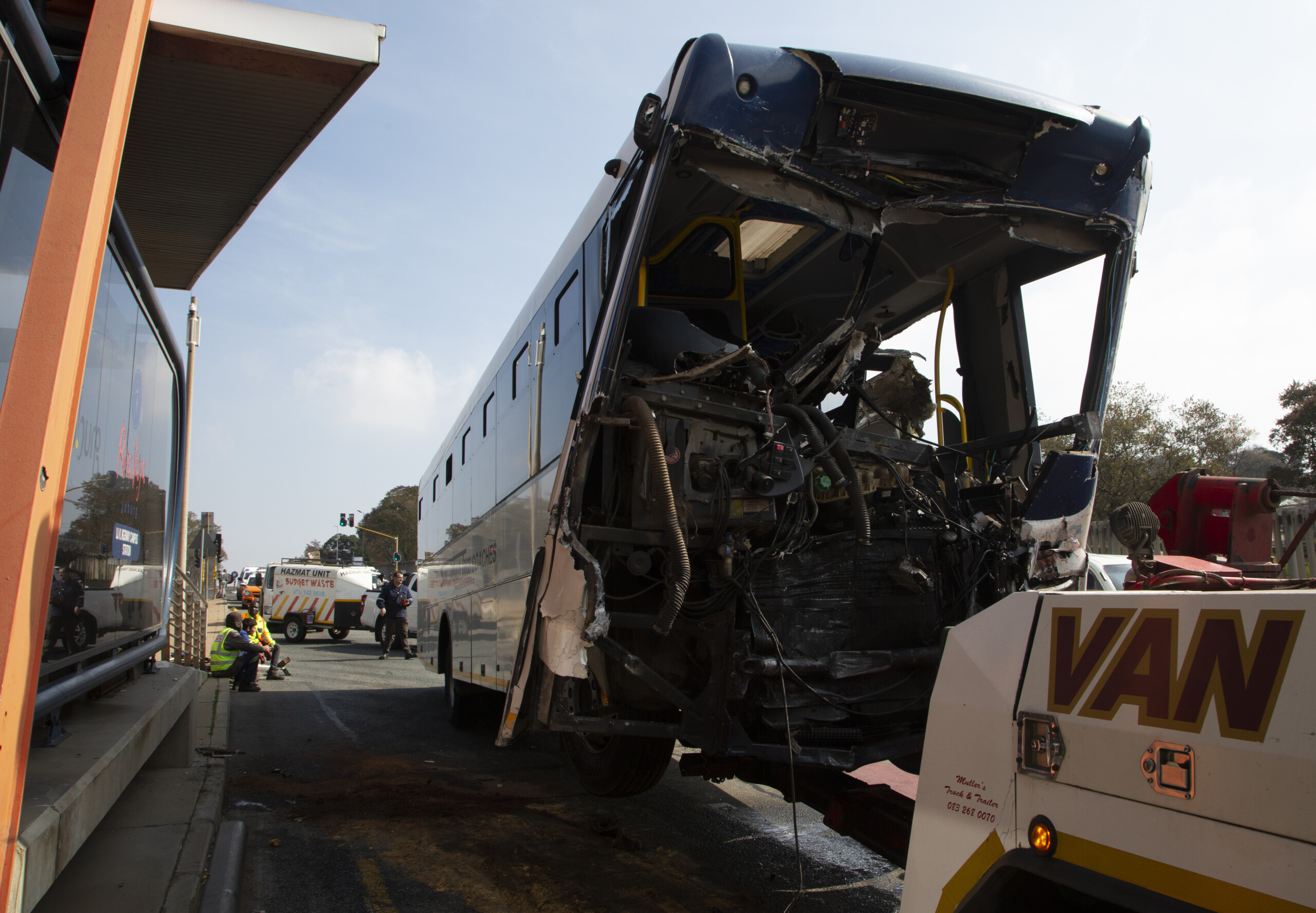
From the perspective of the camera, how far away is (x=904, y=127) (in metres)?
4.02

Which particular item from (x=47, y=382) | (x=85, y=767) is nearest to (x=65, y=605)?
(x=85, y=767)

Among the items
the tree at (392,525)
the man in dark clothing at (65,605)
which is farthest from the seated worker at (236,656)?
the tree at (392,525)

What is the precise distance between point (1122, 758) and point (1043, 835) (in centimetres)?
28

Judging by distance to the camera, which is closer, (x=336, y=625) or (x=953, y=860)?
(x=953, y=860)

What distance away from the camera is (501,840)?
533 cm

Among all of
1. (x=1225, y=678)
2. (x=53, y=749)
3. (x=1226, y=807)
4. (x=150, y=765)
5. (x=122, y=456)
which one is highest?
(x=122, y=456)

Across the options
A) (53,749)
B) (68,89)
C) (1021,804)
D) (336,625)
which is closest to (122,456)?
(53,749)

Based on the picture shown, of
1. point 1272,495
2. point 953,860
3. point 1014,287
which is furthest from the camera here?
point 1014,287

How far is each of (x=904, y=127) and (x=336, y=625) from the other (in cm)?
2357

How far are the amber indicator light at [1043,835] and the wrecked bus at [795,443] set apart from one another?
175cm

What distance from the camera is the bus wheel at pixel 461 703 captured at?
9.27 metres

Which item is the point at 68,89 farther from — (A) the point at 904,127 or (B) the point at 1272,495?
(B) the point at 1272,495

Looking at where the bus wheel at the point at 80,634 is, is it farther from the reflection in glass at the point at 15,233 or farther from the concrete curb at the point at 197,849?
the reflection in glass at the point at 15,233

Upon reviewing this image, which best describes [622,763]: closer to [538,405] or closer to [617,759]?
[617,759]
